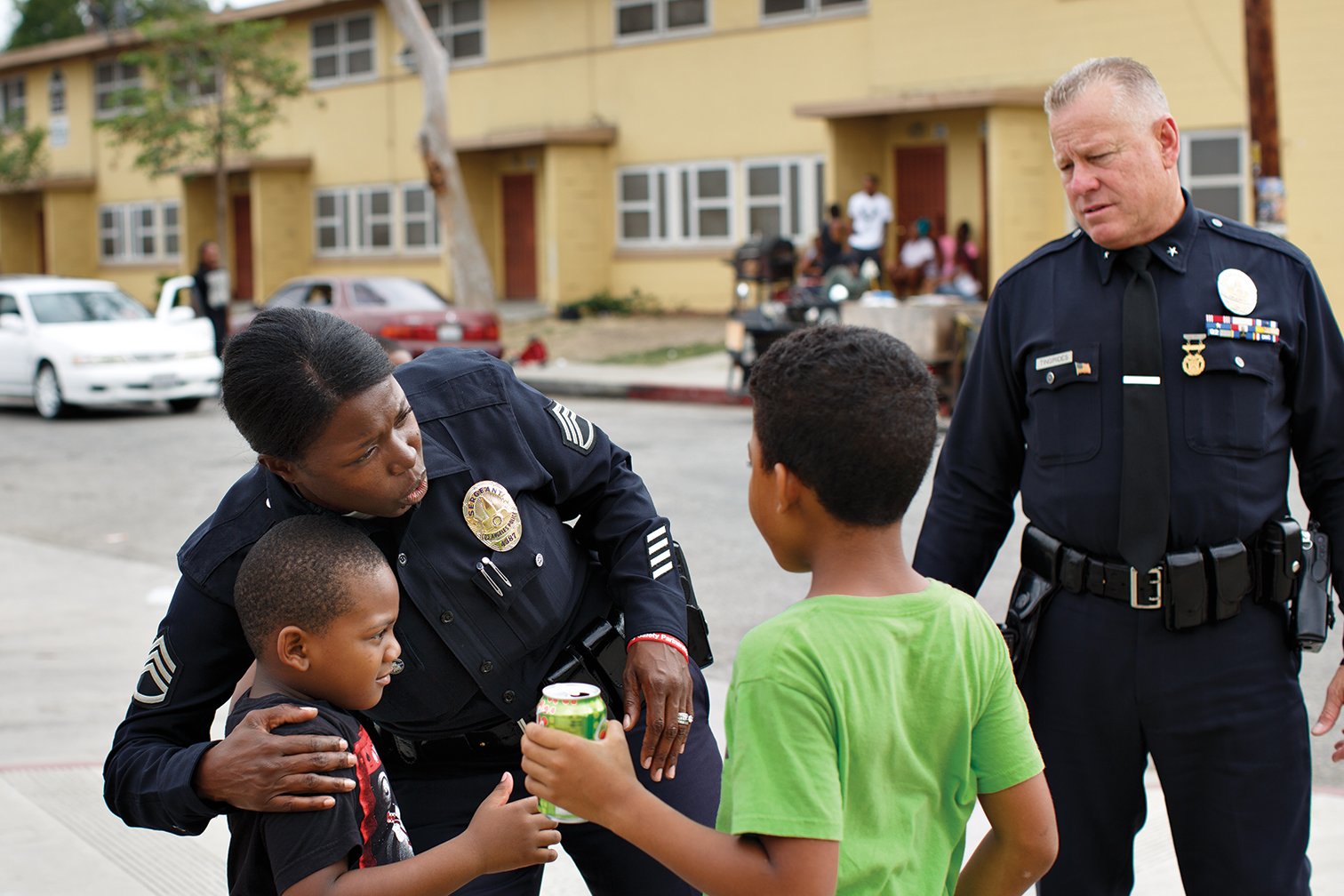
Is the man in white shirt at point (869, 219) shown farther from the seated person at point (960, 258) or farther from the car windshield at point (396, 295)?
the car windshield at point (396, 295)

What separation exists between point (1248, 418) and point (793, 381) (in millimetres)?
1294

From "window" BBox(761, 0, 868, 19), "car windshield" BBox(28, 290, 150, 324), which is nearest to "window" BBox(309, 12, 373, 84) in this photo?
"window" BBox(761, 0, 868, 19)

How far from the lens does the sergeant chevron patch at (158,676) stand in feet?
8.52

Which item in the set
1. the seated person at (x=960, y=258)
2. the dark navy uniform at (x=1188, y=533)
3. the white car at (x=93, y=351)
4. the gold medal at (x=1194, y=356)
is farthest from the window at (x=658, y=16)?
the gold medal at (x=1194, y=356)

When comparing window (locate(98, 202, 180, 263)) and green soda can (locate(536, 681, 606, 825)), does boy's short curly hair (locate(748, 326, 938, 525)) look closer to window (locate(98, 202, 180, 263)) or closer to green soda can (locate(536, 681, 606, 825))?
green soda can (locate(536, 681, 606, 825))

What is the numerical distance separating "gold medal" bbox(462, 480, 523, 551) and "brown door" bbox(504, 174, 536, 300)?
27363mm

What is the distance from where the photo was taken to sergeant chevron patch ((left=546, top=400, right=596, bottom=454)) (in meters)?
2.97

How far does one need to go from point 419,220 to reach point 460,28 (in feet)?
12.8

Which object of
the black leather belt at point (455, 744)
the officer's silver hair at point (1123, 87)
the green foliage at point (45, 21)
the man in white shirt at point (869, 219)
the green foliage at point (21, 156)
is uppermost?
the green foliage at point (45, 21)

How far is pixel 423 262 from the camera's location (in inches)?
1217

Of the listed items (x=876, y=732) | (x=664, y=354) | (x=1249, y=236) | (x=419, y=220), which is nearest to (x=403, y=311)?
(x=664, y=354)

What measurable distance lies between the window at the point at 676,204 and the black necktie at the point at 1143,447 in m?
22.8

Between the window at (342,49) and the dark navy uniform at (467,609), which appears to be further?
the window at (342,49)

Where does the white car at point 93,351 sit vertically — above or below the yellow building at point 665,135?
below
